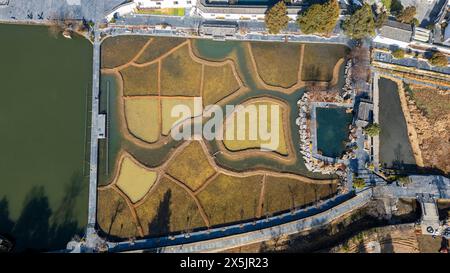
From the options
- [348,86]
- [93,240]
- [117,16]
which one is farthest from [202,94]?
[93,240]

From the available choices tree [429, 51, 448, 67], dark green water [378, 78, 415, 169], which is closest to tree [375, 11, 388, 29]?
dark green water [378, 78, 415, 169]

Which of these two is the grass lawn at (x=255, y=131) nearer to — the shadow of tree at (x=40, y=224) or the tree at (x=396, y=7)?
the tree at (x=396, y=7)

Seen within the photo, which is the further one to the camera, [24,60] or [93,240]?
[24,60]

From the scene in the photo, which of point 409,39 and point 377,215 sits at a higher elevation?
point 409,39

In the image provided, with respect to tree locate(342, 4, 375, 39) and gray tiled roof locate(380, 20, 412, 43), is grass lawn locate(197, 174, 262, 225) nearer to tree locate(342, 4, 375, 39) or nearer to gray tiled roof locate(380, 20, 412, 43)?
tree locate(342, 4, 375, 39)

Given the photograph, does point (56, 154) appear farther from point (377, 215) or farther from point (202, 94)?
point (377, 215)

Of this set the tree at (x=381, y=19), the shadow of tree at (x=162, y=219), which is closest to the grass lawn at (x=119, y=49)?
the shadow of tree at (x=162, y=219)
